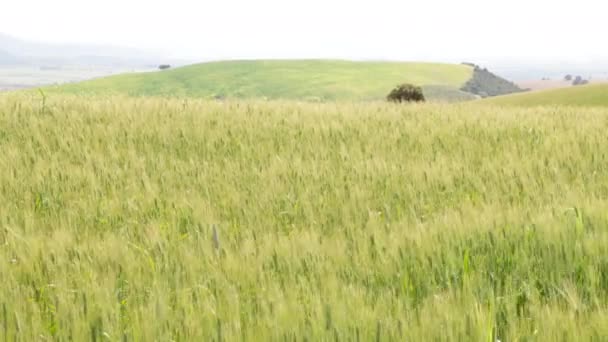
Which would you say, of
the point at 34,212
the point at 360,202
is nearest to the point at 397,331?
the point at 360,202

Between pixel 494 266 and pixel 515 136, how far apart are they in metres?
4.81

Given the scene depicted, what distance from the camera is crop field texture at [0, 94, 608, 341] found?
5.97 feet

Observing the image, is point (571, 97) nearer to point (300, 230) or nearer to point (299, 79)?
point (300, 230)

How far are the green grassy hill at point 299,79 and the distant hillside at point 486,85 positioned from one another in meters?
1.59

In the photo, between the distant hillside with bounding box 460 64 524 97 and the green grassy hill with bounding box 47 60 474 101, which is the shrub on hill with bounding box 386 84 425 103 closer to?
the green grassy hill with bounding box 47 60 474 101

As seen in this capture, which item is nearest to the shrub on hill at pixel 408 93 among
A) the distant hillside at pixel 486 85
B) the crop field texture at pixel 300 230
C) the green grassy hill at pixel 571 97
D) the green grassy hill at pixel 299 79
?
the green grassy hill at pixel 571 97

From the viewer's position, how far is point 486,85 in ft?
344

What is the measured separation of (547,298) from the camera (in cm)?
207

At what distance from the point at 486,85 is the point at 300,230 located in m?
107

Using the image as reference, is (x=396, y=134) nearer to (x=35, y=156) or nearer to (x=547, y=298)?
(x=35, y=156)

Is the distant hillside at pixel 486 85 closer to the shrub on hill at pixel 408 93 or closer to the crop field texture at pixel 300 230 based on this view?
the shrub on hill at pixel 408 93

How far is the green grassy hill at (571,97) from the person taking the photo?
29144 mm

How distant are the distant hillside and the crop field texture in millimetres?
94392

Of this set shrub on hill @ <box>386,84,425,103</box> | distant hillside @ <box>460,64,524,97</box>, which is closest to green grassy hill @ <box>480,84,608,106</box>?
shrub on hill @ <box>386,84,425,103</box>
